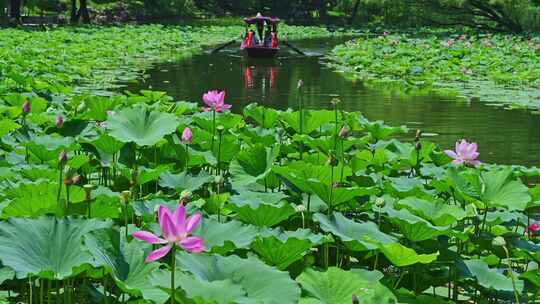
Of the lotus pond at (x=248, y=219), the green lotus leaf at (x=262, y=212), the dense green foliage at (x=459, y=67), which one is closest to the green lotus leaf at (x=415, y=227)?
the lotus pond at (x=248, y=219)

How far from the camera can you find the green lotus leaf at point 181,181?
276cm

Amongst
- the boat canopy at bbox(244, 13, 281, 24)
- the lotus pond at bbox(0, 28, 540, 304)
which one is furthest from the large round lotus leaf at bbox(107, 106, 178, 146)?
the boat canopy at bbox(244, 13, 281, 24)

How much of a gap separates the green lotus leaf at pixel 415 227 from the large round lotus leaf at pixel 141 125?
3.43 ft

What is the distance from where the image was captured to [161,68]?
13859mm

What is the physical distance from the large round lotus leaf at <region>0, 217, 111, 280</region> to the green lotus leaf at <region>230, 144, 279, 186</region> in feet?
3.53

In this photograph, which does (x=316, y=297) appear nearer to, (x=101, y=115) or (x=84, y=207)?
(x=84, y=207)

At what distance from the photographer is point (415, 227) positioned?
224cm

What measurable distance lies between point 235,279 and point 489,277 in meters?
0.86

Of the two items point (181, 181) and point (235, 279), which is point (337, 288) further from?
point (181, 181)

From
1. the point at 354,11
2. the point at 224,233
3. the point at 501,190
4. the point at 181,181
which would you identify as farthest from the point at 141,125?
the point at 354,11

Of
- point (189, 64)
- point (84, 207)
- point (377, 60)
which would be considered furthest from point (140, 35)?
point (84, 207)

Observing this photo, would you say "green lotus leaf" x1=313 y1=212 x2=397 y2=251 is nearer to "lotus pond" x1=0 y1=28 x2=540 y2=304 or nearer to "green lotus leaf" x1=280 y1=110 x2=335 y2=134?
"lotus pond" x1=0 y1=28 x2=540 y2=304

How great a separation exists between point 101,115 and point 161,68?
33.2ft

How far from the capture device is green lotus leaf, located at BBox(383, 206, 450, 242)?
2201 mm
